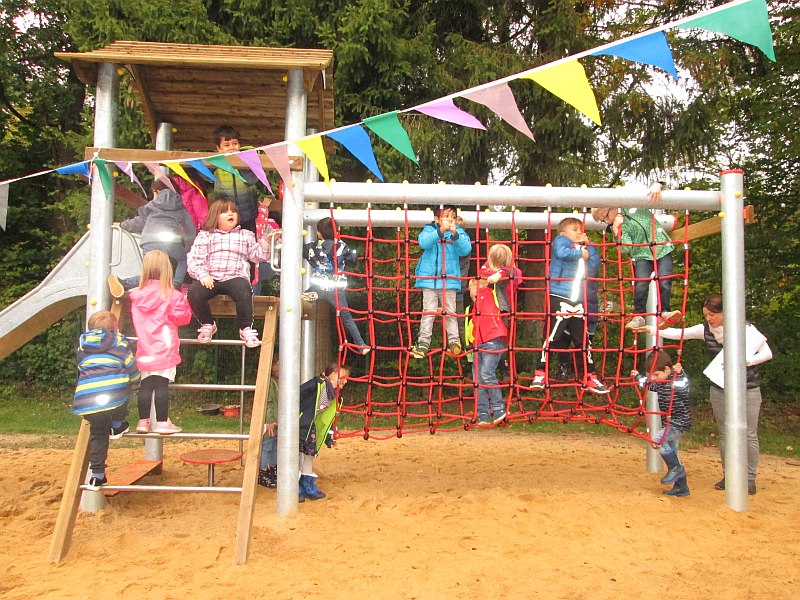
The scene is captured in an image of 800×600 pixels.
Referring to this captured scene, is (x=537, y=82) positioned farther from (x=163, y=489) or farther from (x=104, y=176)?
(x=163, y=489)

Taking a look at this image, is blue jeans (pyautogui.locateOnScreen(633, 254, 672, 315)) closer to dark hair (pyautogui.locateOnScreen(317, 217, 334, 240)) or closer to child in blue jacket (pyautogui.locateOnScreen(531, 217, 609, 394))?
child in blue jacket (pyautogui.locateOnScreen(531, 217, 609, 394))

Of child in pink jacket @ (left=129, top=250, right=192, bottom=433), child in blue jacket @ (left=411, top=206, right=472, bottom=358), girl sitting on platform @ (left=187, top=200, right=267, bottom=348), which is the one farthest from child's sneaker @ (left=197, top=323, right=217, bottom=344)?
child in blue jacket @ (left=411, top=206, right=472, bottom=358)

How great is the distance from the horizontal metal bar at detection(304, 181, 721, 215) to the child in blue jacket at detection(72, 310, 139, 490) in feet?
5.44

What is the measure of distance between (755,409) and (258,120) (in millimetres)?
4776

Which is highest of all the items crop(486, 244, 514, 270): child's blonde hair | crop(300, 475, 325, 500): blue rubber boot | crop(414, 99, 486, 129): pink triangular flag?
crop(414, 99, 486, 129): pink triangular flag

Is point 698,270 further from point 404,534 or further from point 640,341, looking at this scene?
point 404,534

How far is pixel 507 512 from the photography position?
16.2 ft

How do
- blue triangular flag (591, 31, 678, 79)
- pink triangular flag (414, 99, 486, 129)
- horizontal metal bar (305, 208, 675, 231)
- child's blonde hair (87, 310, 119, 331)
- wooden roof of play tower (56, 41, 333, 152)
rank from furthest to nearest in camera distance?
1. horizontal metal bar (305, 208, 675, 231)
2. wooden roof of play tower (56, 41, 333, 152)
3. child's blonde hair (87, 310, 119, 331)
4. pink triangular flag (414, 99, 486, 129)
5. blue triangular flag (591, 31, 678, 79)

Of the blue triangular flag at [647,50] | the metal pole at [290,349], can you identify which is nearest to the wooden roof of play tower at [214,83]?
the metal pole at [290,349]

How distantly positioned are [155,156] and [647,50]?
3.10 metres

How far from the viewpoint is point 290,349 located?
184 inches

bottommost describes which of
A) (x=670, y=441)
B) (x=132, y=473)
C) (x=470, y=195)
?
(x=132, y=473)

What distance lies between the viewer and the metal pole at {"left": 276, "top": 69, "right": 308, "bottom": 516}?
15.4 feet

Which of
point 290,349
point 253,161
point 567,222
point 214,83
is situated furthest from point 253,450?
point 567,222
